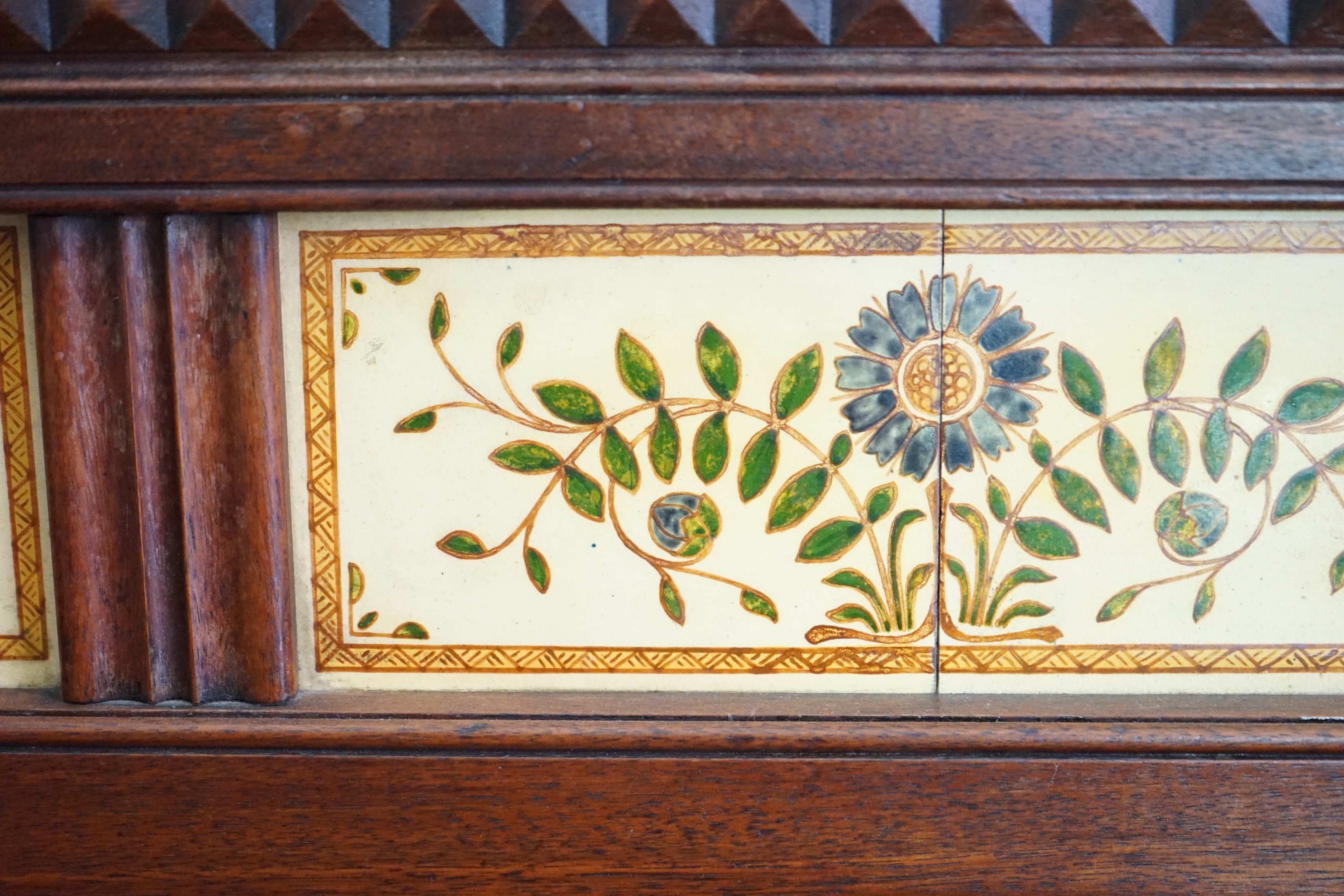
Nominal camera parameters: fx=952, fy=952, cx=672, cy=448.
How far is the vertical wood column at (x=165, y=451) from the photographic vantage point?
799 mm

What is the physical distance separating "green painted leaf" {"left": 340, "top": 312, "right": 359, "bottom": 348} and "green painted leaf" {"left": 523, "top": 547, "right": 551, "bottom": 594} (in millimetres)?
238

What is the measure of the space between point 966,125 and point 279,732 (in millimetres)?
774

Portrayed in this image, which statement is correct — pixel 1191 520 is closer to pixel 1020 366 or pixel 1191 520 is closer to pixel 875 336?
pixel 1020 366

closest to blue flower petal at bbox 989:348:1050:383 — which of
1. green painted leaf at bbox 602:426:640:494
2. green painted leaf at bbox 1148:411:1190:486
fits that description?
green painted leaf at bbox 1148:411:1190:486

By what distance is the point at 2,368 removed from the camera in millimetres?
835

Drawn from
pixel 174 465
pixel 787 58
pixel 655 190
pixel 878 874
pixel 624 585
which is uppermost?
pixel 787 58

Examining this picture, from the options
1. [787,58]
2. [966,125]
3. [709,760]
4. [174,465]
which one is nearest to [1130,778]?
[709,760]

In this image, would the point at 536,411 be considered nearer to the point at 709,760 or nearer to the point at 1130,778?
the point at 709,760

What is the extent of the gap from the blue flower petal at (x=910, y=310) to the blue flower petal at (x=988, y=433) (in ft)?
0.28

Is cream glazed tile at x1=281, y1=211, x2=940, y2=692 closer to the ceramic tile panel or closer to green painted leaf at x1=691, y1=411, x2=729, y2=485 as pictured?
green painted leaf at x1=691, y1=411, x2=729, y2=485

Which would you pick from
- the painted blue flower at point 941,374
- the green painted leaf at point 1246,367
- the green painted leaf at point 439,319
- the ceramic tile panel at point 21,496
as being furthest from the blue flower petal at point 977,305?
the ceramic tile panel at point 21,496

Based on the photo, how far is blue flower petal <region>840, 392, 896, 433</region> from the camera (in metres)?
0.82

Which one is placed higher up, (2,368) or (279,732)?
(2,368)

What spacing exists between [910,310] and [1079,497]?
0.73 ft
